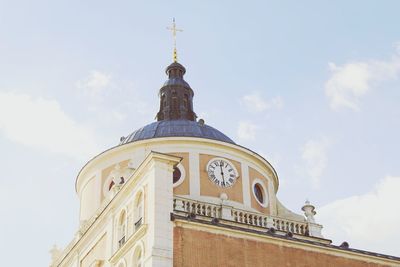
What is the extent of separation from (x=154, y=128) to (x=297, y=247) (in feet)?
41.3

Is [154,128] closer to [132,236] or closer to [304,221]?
[304,221]

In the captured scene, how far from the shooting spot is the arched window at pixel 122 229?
88.5 feet

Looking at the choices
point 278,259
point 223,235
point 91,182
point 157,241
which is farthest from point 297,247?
point 91,182

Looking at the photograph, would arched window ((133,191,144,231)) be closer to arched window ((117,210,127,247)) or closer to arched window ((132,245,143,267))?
arched window ((132,245,143,267))

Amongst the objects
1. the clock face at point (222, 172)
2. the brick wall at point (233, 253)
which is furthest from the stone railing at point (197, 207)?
the clock face at point (222, 172)

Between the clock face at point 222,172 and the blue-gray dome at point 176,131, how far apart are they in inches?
54.0

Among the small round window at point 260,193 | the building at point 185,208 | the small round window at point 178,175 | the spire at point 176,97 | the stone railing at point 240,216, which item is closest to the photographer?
the building at point 185,208

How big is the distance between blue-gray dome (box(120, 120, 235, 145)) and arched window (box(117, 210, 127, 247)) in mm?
8054

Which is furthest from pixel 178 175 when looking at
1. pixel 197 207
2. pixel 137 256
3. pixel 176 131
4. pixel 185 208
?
pixel 137 256

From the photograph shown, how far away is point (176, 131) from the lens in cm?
3597

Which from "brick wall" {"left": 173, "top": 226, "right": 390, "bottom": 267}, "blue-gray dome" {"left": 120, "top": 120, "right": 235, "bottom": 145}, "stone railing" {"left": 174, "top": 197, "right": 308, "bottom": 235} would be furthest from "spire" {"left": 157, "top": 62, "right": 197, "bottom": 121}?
"brick wall" {"left": 173, "top": 226, "right": 390, "bottom": 267}

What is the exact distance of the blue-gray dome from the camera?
1403 inches

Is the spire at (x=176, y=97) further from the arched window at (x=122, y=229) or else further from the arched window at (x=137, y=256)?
the arched window at (x=137, y=256)

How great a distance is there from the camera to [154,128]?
3675 centimetres
